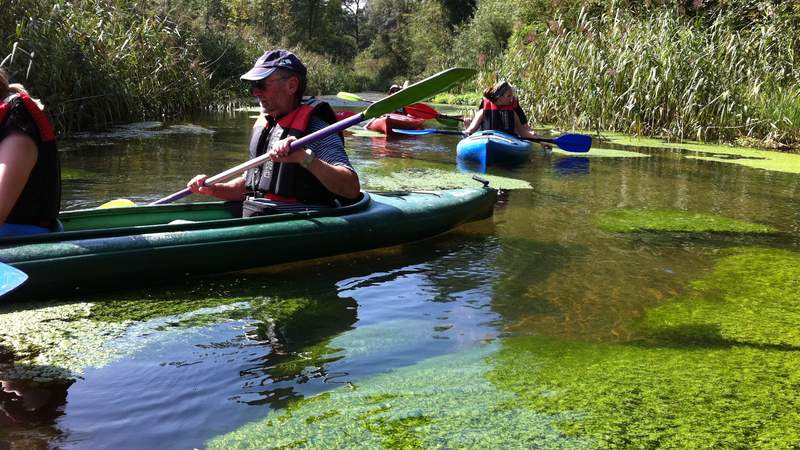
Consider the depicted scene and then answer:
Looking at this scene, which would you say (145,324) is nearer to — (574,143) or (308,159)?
(308,159)

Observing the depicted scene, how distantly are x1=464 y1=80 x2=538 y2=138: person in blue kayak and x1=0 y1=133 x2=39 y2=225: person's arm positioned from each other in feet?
17.5

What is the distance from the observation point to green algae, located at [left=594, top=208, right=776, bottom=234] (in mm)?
4719

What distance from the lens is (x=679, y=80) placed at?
348 inches

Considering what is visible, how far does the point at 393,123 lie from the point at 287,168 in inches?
267

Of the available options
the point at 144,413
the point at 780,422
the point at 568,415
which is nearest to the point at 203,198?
the point at 144,413

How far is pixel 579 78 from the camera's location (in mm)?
9578

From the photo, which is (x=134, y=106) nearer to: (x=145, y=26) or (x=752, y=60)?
(x=145, y=26)

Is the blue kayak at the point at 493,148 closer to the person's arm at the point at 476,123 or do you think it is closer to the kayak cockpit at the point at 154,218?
the person's arm at the point at 476,123

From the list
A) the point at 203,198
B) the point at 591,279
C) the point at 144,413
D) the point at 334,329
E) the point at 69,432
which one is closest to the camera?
the point at 69,432

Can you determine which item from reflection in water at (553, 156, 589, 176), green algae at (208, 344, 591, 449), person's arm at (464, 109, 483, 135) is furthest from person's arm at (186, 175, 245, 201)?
person's arm at (464, 109, 483, 135)

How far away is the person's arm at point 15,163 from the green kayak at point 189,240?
0.23 m

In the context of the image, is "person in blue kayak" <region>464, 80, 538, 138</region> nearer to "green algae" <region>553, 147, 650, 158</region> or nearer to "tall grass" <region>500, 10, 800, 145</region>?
"green algae" <region>553, 147, 650, 158</region>

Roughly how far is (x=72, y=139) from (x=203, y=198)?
3339 millimetres

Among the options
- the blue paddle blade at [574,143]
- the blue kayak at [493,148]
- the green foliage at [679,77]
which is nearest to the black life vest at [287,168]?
the blue kayak at [493,148]
